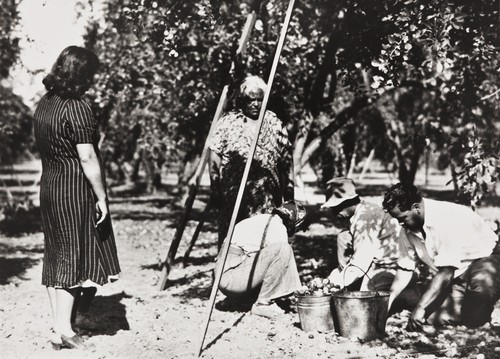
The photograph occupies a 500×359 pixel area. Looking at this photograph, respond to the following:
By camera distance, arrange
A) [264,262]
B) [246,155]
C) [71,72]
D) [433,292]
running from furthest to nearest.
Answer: [246,155]
[264,262]
[433,292]
[71,72]

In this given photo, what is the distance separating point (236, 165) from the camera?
723 centimetres

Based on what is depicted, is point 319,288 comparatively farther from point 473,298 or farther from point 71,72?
point 71,72

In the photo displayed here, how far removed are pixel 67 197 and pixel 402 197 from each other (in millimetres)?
2608

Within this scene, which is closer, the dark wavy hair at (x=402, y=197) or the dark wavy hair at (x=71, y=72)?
the dark wavy hair at (x=71, y=72)

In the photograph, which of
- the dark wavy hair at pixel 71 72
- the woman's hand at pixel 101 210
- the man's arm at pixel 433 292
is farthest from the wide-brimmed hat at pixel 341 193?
the dark wavy hair at pixel 71 72

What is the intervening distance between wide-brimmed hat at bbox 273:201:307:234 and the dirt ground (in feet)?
2.89

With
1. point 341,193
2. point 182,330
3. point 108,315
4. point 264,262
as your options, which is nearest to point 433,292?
point 341,193

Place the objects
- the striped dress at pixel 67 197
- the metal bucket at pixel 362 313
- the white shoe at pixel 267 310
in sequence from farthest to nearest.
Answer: the white shoe at pixel 267 310 < the metal bucket at pixel 362 313 < the striped dress at pixel 67 197

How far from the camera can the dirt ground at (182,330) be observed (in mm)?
5207

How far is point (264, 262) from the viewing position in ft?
20.8

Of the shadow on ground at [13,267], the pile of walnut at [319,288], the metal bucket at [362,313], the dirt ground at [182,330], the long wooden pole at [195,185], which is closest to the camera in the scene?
the dirt ground at [182,330]

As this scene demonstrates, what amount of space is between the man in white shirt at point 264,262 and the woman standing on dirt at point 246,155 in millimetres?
617

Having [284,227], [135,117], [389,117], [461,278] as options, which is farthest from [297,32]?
[389,117]

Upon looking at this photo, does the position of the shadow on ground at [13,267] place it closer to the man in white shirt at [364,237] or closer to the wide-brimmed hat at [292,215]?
the wide-brimmed hat at [292,215]
